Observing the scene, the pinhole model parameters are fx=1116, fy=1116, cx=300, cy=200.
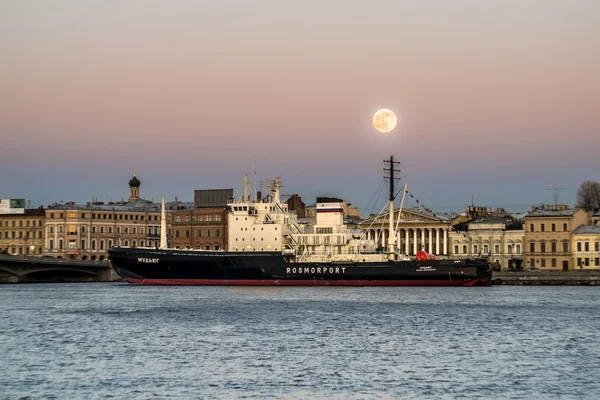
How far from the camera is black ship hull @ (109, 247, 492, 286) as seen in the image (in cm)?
11069

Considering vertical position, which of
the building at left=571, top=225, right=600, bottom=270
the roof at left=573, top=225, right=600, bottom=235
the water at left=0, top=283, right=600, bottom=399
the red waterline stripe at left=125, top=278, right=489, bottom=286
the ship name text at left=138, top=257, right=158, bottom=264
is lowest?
the water at left=0, top=283, right=600, bottom=399

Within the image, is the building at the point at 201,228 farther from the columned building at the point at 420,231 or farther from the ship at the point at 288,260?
the ship at the point at 288,260

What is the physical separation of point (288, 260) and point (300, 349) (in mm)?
62297

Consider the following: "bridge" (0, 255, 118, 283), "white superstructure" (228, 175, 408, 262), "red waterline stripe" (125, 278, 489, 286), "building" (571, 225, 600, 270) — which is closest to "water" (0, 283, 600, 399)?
"red waterline stripe" (125, 278, 489, 286)

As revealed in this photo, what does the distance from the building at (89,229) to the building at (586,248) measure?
7564cm

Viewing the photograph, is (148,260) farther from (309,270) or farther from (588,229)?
(588,229)

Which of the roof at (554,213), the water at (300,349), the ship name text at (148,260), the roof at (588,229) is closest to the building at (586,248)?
the roof at (588,229)

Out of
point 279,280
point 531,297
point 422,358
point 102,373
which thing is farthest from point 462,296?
point 102,373

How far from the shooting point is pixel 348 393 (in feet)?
130

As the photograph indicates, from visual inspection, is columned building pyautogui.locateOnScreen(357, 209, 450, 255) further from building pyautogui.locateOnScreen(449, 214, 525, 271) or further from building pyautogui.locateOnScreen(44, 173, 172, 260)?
building pyautogui.locateOnScreen(44, 173, 172, 260)

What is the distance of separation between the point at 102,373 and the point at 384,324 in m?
24.2

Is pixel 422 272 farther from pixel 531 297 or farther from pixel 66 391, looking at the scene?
pixel 66 391

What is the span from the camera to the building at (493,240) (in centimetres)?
16125

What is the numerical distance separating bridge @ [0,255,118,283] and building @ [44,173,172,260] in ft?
128
